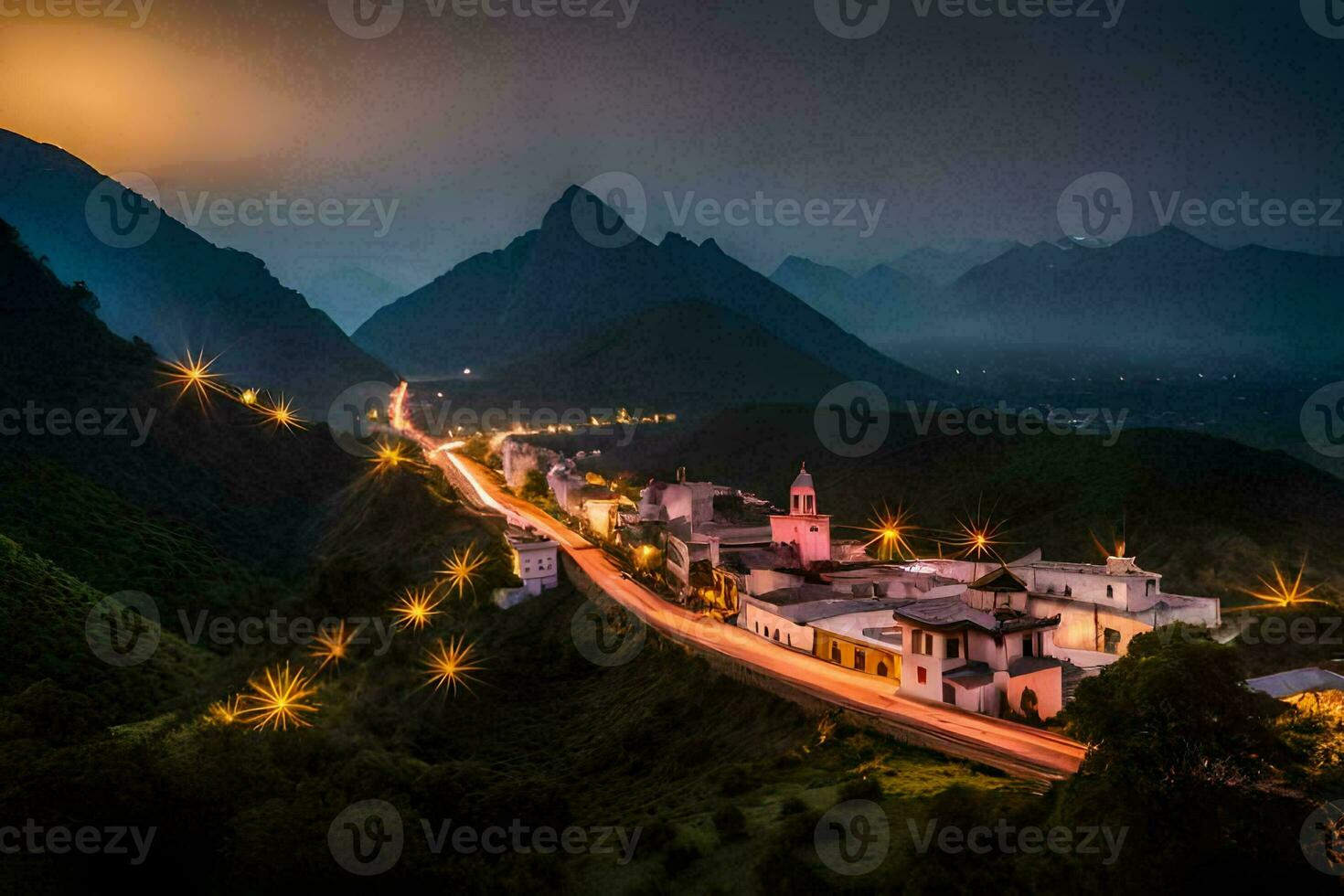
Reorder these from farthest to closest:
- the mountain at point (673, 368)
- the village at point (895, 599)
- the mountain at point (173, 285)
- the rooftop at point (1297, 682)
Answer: the mountain at point (673, 368) → the mountain at point (173, 285) → the rooftop at point (1297, 682) → the village at point (895, 599)

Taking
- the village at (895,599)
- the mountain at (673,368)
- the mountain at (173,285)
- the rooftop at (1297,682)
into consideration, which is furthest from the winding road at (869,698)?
the mountain at (673,368)

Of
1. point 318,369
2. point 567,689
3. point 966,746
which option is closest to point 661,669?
point 567,689

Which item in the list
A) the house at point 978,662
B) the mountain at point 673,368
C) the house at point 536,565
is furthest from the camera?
the mountain at point 673,368

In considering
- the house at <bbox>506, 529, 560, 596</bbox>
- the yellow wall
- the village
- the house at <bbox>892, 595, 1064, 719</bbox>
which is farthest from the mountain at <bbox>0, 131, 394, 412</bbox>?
the house at <bbox>892, 595, 1064, 719</bbox>

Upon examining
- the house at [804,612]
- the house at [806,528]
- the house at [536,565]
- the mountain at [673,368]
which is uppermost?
the mountain at [673,368]

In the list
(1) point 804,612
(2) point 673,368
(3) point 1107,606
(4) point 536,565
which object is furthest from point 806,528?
(2) point 673,368

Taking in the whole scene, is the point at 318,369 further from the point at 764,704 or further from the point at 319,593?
the point at 764,704

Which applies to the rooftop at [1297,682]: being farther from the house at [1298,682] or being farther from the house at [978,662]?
the house at [978,662]
